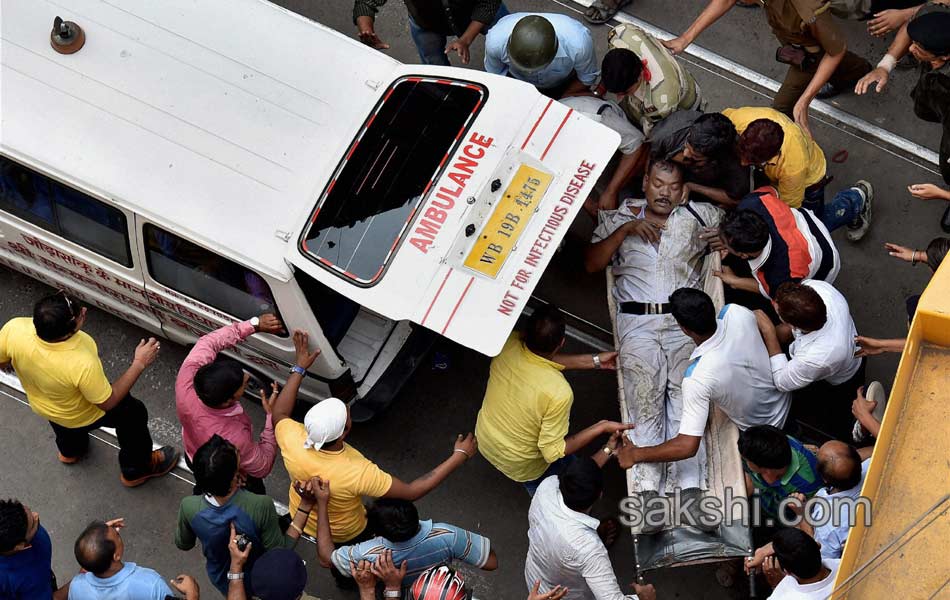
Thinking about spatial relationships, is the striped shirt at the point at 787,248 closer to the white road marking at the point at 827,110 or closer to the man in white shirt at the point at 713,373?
the man in white shirt at the point at 713,373

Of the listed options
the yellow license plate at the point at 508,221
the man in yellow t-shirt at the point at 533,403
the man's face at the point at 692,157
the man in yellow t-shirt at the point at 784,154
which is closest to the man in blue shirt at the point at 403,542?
the man in yellow t-shirt at the point at 533,403

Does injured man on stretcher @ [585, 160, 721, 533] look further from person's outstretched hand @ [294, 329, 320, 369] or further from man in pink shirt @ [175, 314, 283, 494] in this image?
man in pink shirt @ [175, 314, 283, 494]

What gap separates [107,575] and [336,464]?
113 cm

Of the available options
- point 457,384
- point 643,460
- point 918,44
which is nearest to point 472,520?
point 457,384

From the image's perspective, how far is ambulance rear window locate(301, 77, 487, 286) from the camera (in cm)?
544

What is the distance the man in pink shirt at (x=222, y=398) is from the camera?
529cm

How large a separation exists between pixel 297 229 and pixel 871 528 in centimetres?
294

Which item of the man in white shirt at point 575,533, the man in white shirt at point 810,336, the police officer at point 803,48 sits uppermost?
the police officer at point 803,48

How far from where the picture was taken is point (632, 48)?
6375 millimetres

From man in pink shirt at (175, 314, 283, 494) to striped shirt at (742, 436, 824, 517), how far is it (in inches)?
95.5

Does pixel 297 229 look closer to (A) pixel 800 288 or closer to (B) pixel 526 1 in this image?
(A) pixel 800 288

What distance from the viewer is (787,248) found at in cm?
573

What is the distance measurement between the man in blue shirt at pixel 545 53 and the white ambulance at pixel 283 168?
0.62 meters

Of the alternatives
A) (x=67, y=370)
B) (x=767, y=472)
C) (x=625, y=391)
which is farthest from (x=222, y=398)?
(x=767, y=472)
